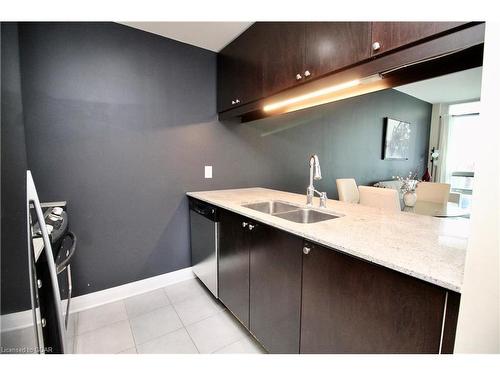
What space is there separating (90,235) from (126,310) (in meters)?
0.68

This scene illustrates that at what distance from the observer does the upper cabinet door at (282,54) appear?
1.40 meters

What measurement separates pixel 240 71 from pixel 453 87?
2432mm

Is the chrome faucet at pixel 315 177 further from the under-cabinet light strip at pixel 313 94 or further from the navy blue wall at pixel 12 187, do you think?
the navy blue wall at pixel 12 187

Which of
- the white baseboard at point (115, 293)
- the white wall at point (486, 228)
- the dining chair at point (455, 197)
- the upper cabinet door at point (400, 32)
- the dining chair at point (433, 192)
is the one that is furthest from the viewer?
the dining chair at point (455, 197)

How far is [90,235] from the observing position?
6.01 ft

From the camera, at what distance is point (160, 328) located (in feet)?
5.33

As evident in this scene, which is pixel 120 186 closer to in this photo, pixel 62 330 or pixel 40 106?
pixel 40 106

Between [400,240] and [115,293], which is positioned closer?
[400,240]

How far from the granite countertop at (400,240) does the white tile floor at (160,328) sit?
0.89 meters

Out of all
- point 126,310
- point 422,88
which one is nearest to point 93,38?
point 126,310

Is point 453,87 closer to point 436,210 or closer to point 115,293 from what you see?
point 436,210

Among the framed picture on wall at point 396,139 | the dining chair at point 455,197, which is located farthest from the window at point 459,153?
the framed picture on wall at point 396,139

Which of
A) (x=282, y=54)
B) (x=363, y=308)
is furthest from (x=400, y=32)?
(x=363, y=308)

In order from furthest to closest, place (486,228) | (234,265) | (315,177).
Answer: (315,177) → (234,265) → (486,228)
